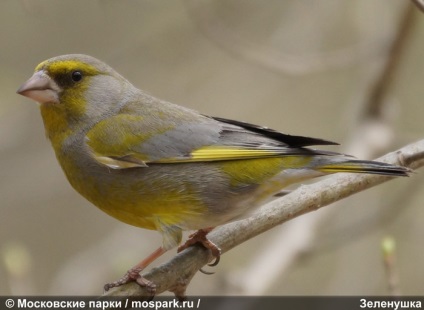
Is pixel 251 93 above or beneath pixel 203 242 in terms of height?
above

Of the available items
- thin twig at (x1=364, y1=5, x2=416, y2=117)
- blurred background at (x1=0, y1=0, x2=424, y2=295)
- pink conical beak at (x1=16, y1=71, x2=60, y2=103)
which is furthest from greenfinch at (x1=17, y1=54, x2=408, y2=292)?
thin twig at (x1=364, y1=5, x2=416, y2=117)

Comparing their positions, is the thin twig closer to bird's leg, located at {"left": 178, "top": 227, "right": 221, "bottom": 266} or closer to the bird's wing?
the bird's wing

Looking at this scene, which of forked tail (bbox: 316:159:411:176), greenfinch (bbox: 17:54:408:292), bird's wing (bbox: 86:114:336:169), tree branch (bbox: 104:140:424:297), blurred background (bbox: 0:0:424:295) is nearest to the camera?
forked tail (bbox: 316:159:411:176)

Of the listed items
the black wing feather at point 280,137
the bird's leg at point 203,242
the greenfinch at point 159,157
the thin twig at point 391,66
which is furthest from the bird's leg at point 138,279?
the thin twig at point 391,66

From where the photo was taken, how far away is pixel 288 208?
454 centimetres

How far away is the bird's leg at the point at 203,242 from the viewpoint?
15.0 ft

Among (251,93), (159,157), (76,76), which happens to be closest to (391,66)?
(251,93)

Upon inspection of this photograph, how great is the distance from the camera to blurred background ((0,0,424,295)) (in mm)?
6230

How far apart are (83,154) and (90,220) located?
14.1ft

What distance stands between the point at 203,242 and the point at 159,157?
56cm

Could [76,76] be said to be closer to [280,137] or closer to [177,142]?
[177,142]

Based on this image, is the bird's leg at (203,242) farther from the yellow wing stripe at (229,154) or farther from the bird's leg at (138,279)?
the yellow wing stripe at (229,154)

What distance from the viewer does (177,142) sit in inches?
188

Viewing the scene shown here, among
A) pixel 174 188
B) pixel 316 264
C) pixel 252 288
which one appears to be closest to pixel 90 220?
pixel 316 264
